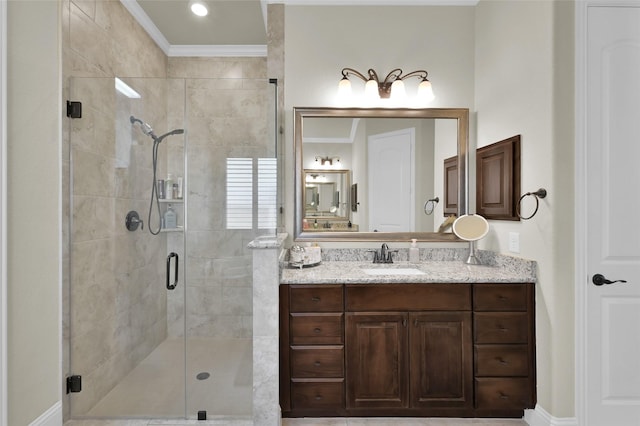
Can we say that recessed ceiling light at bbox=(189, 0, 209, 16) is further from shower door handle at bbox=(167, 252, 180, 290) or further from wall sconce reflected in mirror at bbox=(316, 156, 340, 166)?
shower door handle at bbox=(167, 252, 180, 290)

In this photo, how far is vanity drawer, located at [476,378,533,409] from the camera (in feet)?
6.42

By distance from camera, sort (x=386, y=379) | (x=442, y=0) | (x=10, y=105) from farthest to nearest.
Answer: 1. (x=442, y=0)
2. (x=386, y=379)
3. (x=10, y=105)

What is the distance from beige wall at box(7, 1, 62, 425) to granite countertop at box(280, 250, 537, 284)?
127 cm

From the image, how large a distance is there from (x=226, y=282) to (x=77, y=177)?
1104 mm

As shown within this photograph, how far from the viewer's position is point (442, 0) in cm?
257

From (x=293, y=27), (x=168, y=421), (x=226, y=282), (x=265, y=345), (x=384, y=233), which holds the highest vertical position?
(x=293, y=27)

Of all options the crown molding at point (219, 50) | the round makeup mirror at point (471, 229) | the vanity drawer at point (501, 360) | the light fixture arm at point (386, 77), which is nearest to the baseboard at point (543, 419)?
the vanity drawer at point (501, 360)

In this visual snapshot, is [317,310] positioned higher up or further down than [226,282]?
further down

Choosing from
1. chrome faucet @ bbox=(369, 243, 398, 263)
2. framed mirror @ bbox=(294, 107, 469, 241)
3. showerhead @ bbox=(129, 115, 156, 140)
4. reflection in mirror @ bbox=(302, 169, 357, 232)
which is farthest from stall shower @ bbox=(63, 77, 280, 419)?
chrome faucet @ bbox=(369, 243, 398, 263)

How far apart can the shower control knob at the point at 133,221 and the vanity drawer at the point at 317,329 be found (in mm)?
1136

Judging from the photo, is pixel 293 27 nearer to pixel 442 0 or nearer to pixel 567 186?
pixel 442 0

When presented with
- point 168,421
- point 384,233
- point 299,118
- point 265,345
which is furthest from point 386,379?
point 299,118

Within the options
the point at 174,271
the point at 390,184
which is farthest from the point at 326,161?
the point at 174,271

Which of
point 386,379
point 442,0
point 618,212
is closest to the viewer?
point 618,212
